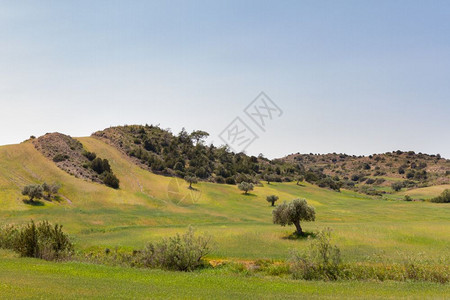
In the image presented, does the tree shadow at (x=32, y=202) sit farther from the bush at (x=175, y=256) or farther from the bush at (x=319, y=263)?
the bush at (x=319, y=263)

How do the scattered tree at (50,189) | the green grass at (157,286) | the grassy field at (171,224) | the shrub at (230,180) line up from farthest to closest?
the shrub at (230,180) < the scattered tree at (50,189) < the grassy field at (171,224) < the green grass at (157,286)

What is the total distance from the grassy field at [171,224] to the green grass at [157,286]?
8 centimetres

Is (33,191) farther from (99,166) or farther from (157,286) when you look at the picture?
(157,286)

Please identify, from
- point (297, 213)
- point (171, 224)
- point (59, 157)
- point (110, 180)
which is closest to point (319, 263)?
point (297, 213)

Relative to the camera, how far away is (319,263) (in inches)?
1062

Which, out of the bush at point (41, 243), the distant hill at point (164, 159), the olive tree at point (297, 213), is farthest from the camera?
the distant hill at point (164, 159)

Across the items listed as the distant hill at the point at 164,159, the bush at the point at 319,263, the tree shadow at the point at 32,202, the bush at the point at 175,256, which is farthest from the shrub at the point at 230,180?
the bush at the point at 319,263

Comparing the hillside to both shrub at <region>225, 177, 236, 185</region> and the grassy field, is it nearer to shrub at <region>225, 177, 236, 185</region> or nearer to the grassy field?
the grassy field

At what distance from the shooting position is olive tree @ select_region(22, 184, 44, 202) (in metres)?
67.1

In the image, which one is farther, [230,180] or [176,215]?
[230,180]

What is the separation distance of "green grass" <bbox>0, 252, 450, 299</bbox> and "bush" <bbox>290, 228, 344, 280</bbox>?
346 centimetres

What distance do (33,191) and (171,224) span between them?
2867 centimetres

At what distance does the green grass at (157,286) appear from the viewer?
16.8 m

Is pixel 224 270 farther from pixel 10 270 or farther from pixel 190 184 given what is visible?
pixel 190 184
